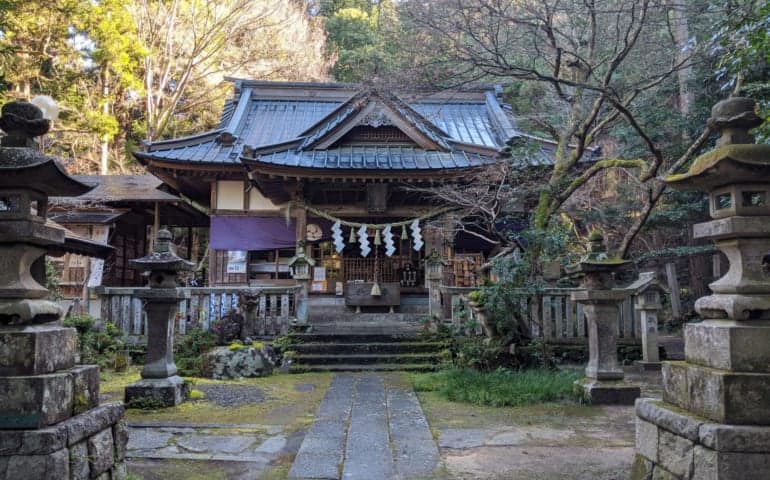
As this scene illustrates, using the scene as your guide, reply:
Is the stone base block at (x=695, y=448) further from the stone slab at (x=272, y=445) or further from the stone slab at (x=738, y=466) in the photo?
the stone slab at (x=272, y=445)

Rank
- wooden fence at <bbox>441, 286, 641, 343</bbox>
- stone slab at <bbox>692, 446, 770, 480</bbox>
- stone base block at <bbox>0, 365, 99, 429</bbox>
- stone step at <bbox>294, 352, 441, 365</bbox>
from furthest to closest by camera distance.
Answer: wooden fence at <bbox>441, 286, 641, 343</bbox>
stone step at <bbox>294, 352, 441, 365</bbox>
stone base block at <bbox>0, 365, 99, 429</bbox>
stone slab at <bbox>692, 446, 770, 480</bbox>

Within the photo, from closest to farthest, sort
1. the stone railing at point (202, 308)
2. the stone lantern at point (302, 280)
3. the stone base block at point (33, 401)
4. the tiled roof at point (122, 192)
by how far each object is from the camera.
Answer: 1. the stone base block at point (33, 401)
2. the stone railing at point (202, 308)
3. the stone lantern at point (302, 280)
4. the tiled roof at point (122, 192)

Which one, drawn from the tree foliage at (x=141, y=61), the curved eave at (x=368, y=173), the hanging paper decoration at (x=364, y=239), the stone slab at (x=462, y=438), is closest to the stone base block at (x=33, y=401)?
the stone slab at (x=462, y=438)

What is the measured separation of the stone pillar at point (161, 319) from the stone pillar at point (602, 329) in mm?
5498

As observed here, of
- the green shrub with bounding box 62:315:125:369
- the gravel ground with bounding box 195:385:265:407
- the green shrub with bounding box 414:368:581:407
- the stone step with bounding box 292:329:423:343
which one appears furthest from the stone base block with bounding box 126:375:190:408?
the stone step with bounding box 292:329:423:343

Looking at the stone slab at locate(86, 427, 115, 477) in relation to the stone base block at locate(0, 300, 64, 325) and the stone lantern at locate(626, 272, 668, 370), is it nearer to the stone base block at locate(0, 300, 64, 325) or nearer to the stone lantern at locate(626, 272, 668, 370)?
the stone base block at locate(0, 300, 64, 325)

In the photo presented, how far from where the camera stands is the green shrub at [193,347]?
938cm

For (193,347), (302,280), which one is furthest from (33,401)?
(302,280)

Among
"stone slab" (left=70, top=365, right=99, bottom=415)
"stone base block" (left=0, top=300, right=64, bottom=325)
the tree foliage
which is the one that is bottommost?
"stone slab" (left=70, top=365, right=99, bottom=415)

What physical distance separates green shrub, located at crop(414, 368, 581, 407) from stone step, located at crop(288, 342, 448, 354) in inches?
87.4

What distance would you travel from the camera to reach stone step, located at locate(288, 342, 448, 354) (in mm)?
10547

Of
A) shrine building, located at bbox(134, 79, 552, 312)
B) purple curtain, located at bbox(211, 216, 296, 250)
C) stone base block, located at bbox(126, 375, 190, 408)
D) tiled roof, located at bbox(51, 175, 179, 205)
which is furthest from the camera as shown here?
tiled roof, located at bbox(51, 175, 179, 205)

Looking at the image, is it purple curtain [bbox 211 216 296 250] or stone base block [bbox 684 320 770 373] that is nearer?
stone base block [bbox 684 320 770 373]

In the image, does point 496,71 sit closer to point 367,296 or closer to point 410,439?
point 410,439
